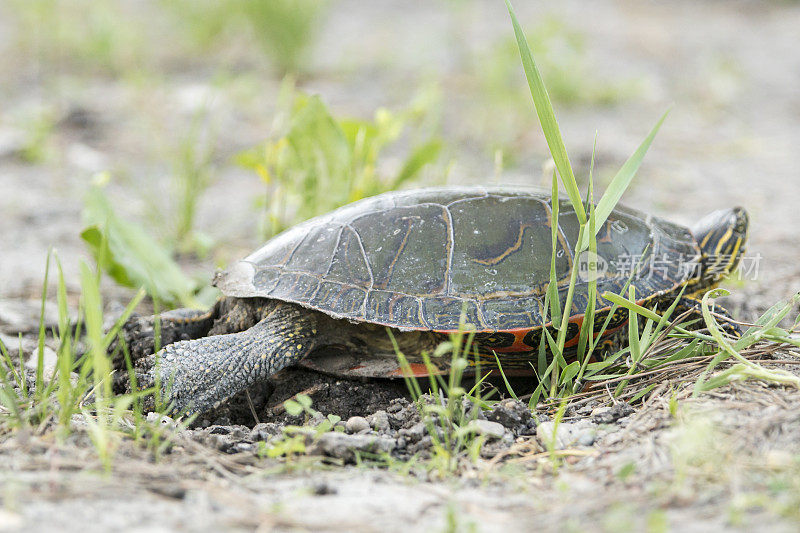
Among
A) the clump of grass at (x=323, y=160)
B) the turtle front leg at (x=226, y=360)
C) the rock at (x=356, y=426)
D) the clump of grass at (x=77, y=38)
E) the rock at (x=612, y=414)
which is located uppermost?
A: the clump of grass at (x=77, y=38)

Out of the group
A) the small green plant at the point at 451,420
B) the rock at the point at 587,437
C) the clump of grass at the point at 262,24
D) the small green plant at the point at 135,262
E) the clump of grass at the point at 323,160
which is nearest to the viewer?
the small green plant at the point at 451,420

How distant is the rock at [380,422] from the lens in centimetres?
187

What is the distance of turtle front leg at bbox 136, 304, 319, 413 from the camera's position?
204cm

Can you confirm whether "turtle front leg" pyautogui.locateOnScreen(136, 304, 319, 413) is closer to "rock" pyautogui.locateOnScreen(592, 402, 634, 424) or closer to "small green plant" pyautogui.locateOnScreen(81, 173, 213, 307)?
"small green plant" pyautogui.locateOnScreen(81, 173, 213, 307)

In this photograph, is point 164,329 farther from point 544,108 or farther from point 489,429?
point 544,108

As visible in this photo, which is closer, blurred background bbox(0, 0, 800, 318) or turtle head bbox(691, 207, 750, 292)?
turtle head bbox(691, 207, 750, 292)

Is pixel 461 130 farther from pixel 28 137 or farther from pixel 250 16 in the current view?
pixel 28 137

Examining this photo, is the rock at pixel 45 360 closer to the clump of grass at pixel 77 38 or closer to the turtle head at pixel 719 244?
the turtle head at pixel 719 244

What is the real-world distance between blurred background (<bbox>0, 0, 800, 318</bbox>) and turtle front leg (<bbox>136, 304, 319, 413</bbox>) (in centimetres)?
70

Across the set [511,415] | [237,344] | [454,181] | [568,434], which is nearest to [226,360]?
[237,344]

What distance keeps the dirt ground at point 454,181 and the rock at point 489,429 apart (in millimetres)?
61

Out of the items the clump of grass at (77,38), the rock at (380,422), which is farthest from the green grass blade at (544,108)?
the clump of grass at (77,38)

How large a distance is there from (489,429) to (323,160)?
5.87 ft

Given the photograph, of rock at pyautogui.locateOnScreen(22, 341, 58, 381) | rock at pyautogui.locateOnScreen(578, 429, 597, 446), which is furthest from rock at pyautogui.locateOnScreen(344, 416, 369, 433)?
rock at pyautogui.locateOnScreen(22, 341, 58, 381)
